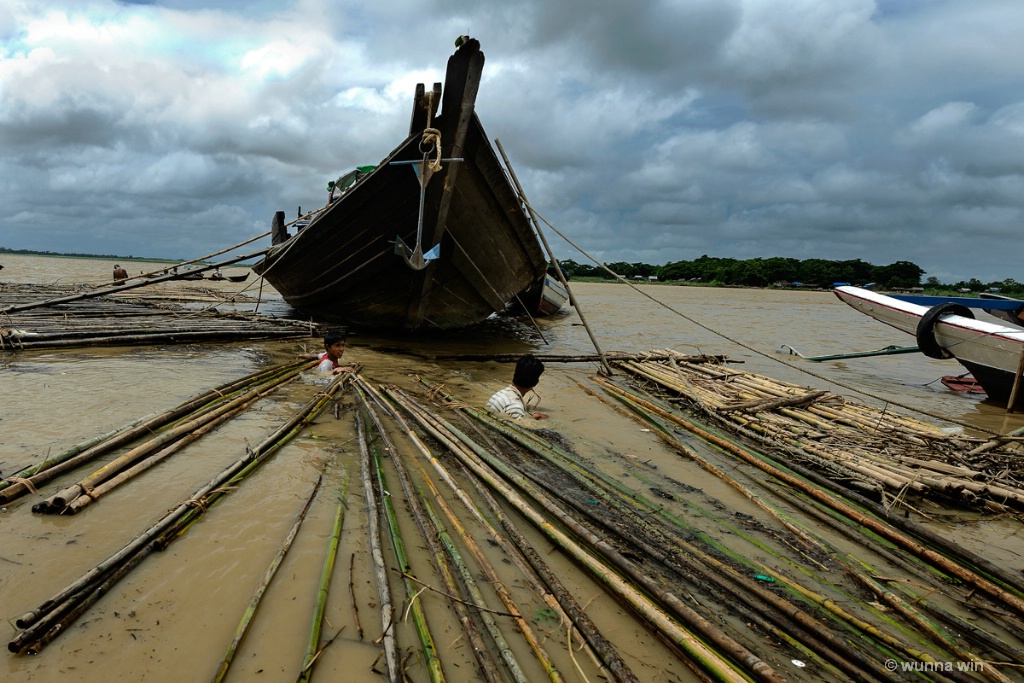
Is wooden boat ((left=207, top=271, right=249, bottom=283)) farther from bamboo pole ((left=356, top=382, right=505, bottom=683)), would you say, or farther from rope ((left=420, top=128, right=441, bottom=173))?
bamboo pole ((left=356, top=382, right=505, bottom=683))

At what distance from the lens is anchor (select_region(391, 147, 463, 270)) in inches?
263

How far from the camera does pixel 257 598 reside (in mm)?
2121

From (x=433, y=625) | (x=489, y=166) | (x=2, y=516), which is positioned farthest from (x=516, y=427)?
(x=489, y=166)

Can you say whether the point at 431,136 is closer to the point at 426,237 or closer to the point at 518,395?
the point at 426,237

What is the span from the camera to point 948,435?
187 inches

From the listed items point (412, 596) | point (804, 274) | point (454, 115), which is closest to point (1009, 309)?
point (454, 115)

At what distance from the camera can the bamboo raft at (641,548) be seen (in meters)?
2.01

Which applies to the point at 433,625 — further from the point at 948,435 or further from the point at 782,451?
the point at 948,435

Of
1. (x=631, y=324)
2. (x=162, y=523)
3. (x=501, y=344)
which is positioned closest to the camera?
(x=162, y=523)

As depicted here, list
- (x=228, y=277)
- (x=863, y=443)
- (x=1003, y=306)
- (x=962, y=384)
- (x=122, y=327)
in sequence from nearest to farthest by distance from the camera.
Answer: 1. (x=863, y=443)
2. (x=122, y=327)
3. (x=962, y=384)
4. (x=1003, y=306)
5. (x=228, y=277)

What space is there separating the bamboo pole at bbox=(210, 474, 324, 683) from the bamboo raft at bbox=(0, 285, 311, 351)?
6195 millimetres

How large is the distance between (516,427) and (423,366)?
3.60 meters

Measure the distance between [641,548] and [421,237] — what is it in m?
5.67

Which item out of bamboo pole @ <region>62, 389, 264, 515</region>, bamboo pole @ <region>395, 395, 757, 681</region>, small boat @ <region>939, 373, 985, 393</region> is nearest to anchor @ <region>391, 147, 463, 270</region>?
bamboo pole @ <region>62, 389, 264, 515</region>
